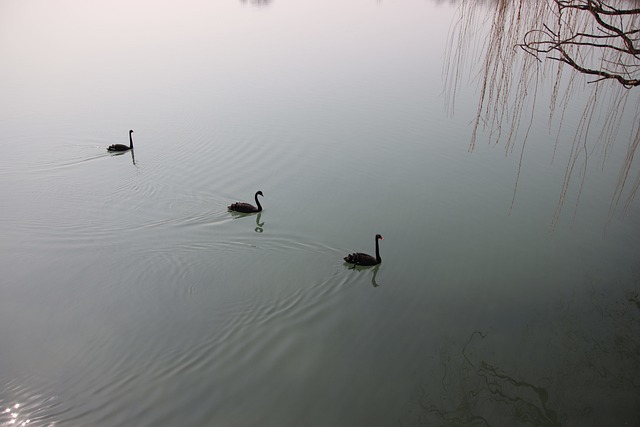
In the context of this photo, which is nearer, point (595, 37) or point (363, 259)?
point (595, 37)

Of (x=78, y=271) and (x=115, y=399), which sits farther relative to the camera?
→ (x=78, y=271)

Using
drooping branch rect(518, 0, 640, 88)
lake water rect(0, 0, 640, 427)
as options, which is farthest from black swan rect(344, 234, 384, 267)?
drooping branch rect(518, 0, 640, 88)

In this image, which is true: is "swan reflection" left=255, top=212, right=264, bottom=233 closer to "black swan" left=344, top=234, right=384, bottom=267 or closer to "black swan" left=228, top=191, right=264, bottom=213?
"black swan" left=228, top=191, right=264, bottom=213

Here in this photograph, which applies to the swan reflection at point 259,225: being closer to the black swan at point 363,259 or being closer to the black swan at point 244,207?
the black swan at point 244,207

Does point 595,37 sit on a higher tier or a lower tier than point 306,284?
higher

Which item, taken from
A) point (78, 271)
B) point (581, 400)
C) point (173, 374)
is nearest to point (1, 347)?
point (78, 271)

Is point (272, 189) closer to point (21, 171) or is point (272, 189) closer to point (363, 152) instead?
point (363, 152)

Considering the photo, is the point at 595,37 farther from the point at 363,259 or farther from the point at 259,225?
the point at 259,225

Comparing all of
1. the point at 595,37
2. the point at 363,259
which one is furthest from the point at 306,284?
the point at 595,37

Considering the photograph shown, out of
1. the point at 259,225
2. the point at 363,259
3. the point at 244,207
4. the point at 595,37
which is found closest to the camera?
the point at 595,37

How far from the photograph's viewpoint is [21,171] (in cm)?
961

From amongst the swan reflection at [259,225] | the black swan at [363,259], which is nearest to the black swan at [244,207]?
the swan reflection at [259,225]

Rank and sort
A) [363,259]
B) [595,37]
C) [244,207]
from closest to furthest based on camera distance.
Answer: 1. [595,37]
2. [363,259]
3. [244,207]

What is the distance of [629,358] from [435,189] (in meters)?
4.18
